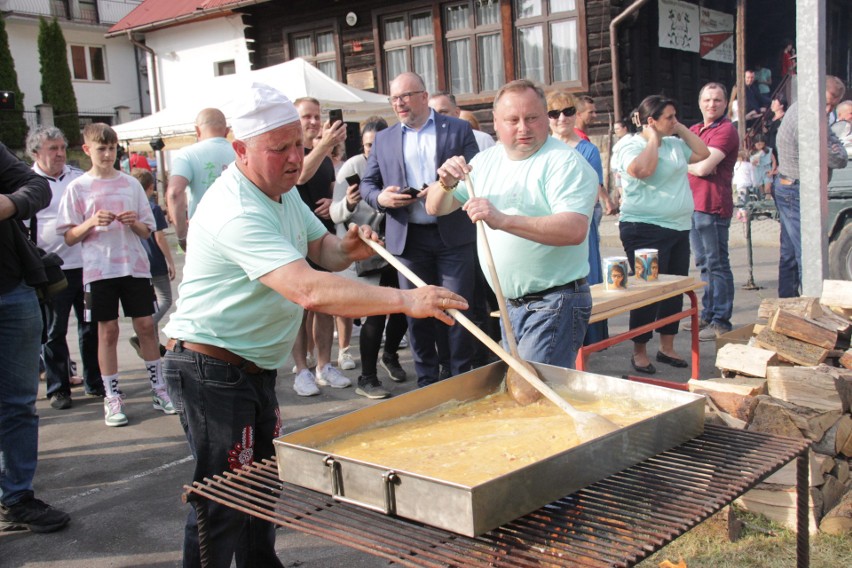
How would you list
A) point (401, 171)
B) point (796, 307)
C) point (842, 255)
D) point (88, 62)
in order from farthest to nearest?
point (88, 62)
point (842, 255)
point (401, 171)
point (796, 307)

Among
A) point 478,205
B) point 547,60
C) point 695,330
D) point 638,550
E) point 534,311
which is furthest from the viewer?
point 547,60

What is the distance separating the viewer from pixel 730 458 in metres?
2.17

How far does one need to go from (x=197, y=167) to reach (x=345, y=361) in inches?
78.6

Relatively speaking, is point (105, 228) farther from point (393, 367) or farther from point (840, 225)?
point (840, 225)

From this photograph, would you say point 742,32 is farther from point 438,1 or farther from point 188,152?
point 188,152

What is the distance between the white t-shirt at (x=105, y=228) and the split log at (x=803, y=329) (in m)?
4.01

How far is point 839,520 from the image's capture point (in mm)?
3293

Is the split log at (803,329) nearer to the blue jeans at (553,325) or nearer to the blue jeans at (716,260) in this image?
the blue jeans at (553,325)

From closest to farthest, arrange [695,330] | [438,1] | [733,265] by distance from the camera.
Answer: [695,330] → [733,265] → [438,1]

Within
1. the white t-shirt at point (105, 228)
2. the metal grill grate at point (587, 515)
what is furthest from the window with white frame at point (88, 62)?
the metal grill grate at point (587, 515)

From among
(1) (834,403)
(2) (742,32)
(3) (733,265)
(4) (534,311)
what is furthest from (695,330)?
(2) (742,32)

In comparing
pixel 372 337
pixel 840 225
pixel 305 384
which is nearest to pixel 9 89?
pixel 305 384

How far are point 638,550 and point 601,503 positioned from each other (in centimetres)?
23

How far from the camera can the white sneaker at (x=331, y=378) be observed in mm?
5982
